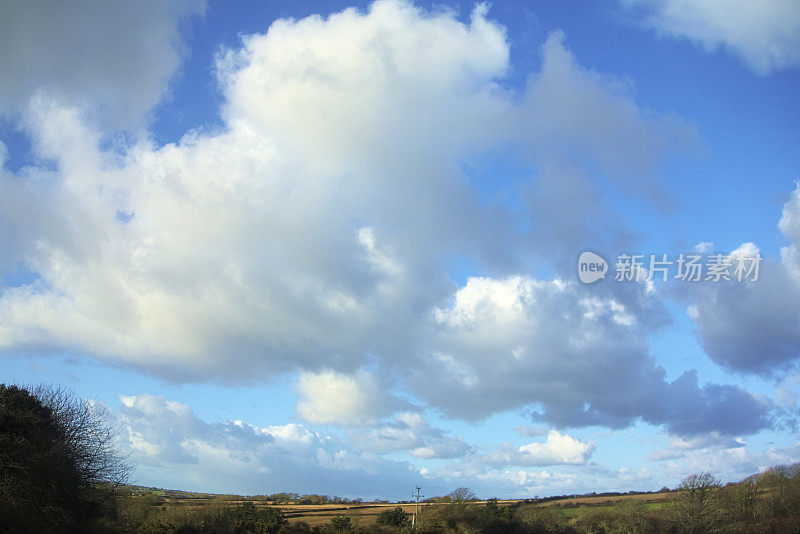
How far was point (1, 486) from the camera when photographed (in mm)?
34719

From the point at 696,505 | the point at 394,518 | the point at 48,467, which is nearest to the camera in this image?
the point at 48,467

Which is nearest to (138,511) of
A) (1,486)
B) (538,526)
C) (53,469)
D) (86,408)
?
(86,408)

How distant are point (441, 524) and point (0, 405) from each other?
7322 cm

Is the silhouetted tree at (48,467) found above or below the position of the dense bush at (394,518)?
above

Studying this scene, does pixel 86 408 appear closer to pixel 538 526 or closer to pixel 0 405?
pixel 0 405

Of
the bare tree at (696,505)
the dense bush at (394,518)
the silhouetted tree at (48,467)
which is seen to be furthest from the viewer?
the dense bush at (394,518)

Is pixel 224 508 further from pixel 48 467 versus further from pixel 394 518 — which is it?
pixel 48 467

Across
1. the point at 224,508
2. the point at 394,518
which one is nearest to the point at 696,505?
the point at 394,518

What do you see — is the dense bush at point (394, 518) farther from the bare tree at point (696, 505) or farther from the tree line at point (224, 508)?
the bare tree at point (696, 505)

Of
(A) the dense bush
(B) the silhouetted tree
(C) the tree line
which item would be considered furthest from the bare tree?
(B) the silhouetted tree

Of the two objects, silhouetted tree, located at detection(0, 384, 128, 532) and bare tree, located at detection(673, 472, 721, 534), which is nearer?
silhouetted tree, located at detection(0, 384, 128, 532)

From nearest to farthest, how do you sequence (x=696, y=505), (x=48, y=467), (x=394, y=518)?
(x=48, y=467)
(x=696, y=505)
(x=394, y=518)

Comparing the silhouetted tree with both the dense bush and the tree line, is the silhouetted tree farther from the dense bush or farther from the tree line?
the dense bush

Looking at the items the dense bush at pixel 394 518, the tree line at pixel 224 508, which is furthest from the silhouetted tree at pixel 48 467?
the dense bush at pixel 394 518
